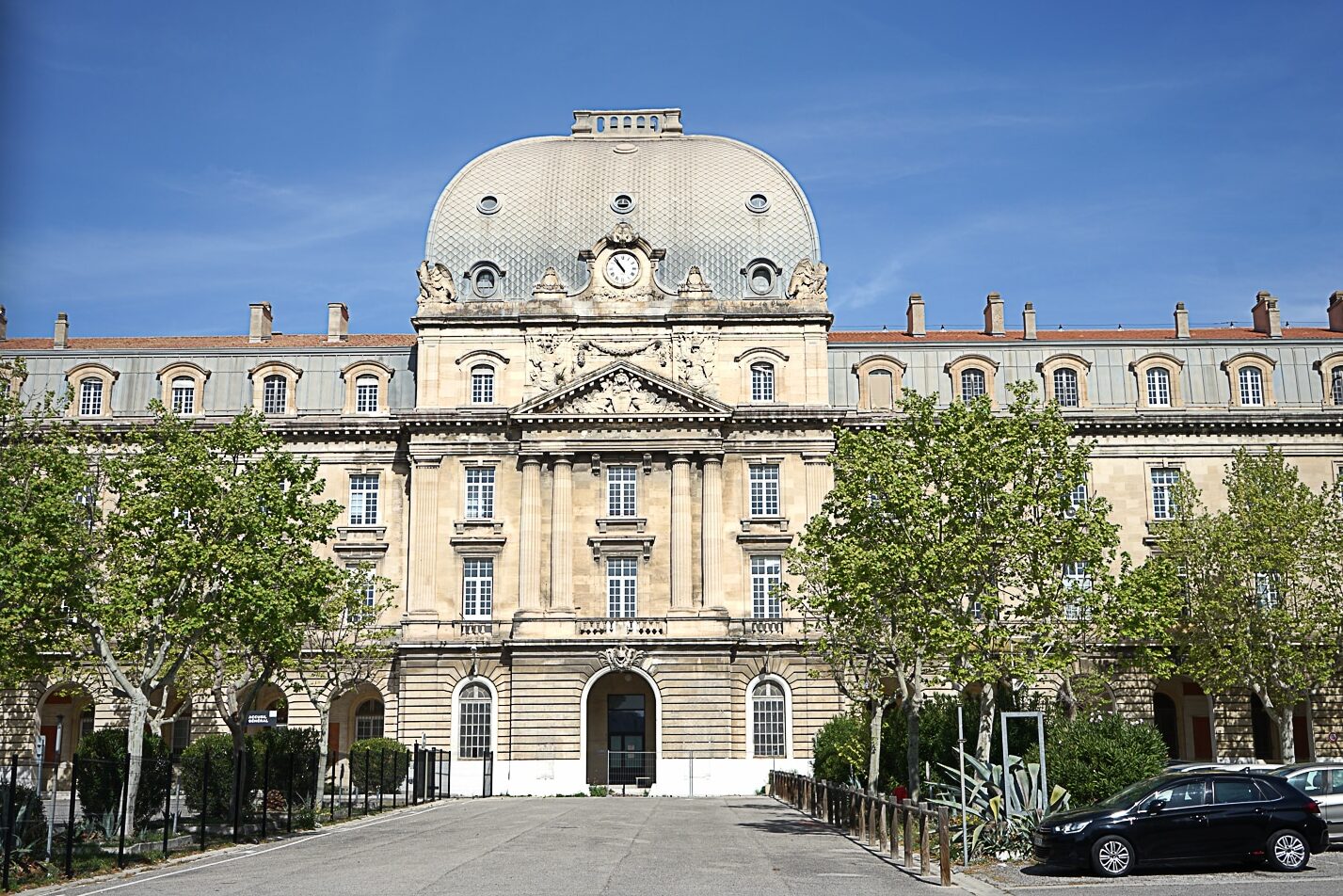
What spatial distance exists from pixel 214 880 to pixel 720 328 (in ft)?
138

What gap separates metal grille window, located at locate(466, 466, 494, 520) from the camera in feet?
207

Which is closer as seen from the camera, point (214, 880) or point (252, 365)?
point (214, 880)

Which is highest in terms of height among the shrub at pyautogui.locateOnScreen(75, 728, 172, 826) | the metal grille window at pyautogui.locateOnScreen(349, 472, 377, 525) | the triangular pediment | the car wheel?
the triangular pediment

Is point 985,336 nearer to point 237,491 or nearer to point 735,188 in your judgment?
point 735,188

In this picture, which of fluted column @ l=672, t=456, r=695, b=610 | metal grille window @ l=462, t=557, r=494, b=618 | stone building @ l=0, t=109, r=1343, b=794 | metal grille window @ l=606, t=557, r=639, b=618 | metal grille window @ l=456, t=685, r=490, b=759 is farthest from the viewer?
metal grille window @ l=462, t=557, r=494, b=618

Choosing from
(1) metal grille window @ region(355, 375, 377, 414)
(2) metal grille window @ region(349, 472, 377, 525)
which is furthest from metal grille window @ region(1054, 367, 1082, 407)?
(2) metal grille window @ region(349, 472, 377, 525)

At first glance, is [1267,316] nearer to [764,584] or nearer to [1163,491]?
[1163,491]

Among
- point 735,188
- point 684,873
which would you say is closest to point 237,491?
point 684,873

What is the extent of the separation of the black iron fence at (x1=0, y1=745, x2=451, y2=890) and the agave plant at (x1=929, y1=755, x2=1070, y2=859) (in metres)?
15.8

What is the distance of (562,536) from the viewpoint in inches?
2431

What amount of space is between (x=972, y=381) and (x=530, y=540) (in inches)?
834

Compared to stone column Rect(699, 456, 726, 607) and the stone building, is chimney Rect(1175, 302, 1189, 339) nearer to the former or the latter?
the stone building

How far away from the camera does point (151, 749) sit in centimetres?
3859

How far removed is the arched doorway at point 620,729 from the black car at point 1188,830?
119 ft
